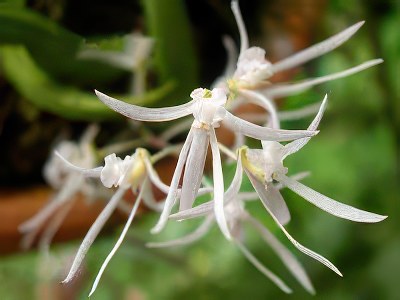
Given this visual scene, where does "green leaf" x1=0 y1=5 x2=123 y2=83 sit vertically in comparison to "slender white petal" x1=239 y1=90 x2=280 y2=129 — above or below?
above

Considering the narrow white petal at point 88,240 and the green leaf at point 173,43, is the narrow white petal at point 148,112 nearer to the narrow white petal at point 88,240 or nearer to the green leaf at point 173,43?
the narrow white petal at point 88,240

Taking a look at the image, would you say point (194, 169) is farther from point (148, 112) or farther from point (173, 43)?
point (173, 43)

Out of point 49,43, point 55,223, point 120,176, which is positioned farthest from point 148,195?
point 55,223

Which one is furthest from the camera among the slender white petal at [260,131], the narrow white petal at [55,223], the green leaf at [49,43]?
the narrow white petal at [55,223]

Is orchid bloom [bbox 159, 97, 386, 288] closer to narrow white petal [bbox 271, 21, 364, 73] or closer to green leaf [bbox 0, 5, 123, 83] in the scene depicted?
narrow white petal [bbox 271, 21, 364, 73]

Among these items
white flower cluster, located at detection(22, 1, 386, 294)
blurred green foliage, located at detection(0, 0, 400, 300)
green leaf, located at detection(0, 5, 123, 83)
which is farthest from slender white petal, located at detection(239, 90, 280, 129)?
blurred green foliage, located at detection(0, 0, 400, 300)

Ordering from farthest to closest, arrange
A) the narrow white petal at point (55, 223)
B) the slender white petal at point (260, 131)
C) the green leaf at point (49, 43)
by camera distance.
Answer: the narrow white petal at point (55, 223) < the green leaf at point (49, 43) < the slender white petal at point (260, 131)

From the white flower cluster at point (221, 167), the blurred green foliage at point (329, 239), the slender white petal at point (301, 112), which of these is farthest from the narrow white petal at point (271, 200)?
the blurred green foliage at point (329, 239)

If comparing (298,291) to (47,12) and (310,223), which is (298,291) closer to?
(310,223)
